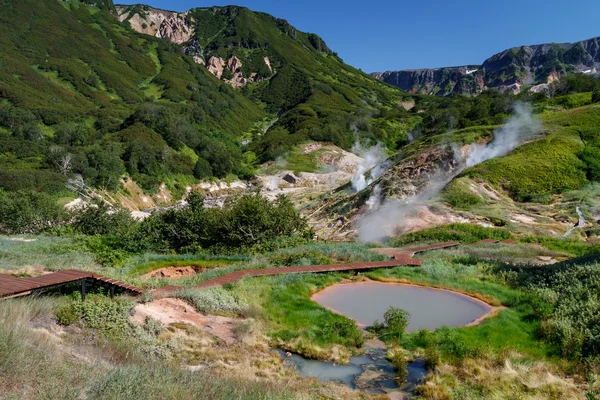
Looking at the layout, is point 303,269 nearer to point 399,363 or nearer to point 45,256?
point 399,363

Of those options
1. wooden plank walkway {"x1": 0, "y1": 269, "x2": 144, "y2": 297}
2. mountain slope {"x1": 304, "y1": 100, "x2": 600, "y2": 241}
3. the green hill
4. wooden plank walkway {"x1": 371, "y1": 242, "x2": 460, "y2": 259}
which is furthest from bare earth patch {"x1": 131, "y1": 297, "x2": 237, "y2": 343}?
the green hill

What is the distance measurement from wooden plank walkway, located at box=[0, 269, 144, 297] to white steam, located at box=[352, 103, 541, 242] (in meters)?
20.8

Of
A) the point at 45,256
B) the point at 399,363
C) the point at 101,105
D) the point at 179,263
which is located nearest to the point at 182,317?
the point at 399,363

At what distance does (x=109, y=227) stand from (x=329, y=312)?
24309 mm

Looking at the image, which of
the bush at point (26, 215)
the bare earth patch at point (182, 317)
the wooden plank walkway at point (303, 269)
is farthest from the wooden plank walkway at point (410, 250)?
the bush at point (26, 215)

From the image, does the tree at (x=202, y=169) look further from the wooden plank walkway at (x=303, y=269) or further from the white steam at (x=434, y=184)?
the wooden plank walkway at (x=303, y=269)

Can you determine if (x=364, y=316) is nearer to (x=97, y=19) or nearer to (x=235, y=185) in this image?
(x=235, y=185)

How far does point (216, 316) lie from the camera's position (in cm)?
1237

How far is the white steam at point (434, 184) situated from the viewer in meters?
30.9

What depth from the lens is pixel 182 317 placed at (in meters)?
11.7

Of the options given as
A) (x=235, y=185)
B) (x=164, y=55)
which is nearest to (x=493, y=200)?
(x=235, y=185)

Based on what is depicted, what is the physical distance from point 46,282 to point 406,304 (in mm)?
11028

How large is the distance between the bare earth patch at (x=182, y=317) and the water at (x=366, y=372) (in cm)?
187

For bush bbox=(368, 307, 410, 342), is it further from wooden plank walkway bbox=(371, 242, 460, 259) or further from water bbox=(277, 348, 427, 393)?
wooden plank walkway bbox=(371, 242, 460, 259)
